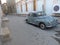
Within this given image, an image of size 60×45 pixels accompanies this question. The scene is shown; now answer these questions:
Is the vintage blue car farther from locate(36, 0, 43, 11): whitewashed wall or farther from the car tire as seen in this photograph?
locate(36, 0, 43, 11): whitewashed wall

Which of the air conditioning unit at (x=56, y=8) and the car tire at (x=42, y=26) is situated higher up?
the air conditioning unit at (x=56, y=8)

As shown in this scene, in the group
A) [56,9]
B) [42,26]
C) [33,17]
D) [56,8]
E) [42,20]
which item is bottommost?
[42,26]

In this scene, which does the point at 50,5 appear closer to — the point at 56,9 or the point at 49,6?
the point at 49,6

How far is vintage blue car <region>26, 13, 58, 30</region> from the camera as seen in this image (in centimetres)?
1399

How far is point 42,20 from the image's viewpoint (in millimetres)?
14430

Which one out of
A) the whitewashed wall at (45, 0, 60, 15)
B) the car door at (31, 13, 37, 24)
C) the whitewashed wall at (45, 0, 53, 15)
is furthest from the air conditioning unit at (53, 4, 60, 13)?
the car door at (31, 13, 37, 24)

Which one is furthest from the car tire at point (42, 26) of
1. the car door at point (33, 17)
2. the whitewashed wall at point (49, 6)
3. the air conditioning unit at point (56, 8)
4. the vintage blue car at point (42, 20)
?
the whitewashed wall at point (49, 6)

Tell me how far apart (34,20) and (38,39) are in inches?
184

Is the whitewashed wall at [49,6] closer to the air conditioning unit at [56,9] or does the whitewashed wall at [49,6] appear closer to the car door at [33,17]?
the air conditioning unit at [56,9]

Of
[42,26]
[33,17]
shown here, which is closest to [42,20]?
[42,26]

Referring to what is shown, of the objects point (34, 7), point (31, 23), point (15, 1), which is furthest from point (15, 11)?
point (31, 23)

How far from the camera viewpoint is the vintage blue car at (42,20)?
1399 centimetres

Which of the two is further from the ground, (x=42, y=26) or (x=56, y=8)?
(x=56, y=8)

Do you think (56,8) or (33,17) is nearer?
(33,17)
